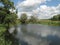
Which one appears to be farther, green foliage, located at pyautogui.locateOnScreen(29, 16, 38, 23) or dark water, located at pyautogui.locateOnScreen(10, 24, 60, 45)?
green foliage, located at pyautogui.locateOnScreen(29, 16, 38, 23)

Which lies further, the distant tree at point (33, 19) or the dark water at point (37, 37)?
the distant tree at point (33, 19)

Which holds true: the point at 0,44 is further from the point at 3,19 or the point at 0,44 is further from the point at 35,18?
the point at 35,18

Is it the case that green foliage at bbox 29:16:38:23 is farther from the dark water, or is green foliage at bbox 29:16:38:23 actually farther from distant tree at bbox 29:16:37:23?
the dark water

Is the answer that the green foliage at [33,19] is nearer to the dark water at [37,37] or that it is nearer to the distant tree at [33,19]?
the distant tree at [33,19]

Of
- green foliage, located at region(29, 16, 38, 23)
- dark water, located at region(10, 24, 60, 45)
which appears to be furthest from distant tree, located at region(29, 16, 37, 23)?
dark water, located at region(10, 24, 60, 45)

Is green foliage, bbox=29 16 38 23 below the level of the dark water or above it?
below

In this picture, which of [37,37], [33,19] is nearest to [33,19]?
[33,19]

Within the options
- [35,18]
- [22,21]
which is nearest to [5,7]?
[22,21]

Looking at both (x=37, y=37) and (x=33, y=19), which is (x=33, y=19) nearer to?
(x=33, y=19)

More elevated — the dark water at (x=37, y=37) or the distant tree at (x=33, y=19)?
the dark water at (x=37, y=37)

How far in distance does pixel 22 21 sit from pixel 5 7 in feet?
279

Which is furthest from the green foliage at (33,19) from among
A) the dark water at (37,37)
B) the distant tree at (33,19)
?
the dark water at (37,37)

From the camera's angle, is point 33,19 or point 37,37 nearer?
point 37,37

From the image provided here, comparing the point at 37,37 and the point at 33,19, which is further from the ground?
the point at 37,37
